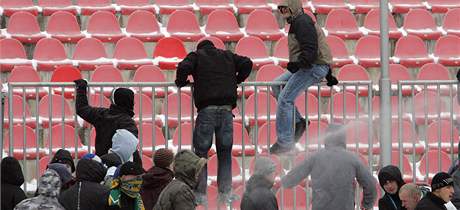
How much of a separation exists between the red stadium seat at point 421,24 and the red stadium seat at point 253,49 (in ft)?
6.54

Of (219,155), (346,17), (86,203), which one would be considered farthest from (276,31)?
(86,203)

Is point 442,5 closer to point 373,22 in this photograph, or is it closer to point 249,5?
point 373,22

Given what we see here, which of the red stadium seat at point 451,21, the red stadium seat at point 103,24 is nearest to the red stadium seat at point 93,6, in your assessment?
the red stadium seat at point 103,24

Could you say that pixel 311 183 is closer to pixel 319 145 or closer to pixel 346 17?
pixel 319 145

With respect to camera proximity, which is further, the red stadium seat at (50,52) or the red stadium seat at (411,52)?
the red stadium seat at (411,52)

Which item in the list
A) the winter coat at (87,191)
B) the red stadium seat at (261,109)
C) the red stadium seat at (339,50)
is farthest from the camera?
the red stadium seat at (339,50)

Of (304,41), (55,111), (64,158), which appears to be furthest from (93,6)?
(64,158)

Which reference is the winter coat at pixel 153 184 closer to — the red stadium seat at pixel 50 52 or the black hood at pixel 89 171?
the black hood at pixel 89 171

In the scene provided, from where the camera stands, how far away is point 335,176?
15.1 m

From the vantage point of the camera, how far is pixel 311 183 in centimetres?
1582

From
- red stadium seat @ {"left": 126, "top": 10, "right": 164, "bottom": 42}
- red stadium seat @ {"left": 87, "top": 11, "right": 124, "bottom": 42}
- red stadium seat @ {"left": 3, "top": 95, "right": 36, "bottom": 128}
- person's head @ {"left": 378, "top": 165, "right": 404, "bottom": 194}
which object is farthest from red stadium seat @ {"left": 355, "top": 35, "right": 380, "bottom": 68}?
person's head @ {"left": 378, "top": 165, "right": 404, "bottom": 194}

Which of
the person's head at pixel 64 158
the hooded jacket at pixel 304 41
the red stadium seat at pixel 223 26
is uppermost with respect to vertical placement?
the red stadium seat at pixel 223 26

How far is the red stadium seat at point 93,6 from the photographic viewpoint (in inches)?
847

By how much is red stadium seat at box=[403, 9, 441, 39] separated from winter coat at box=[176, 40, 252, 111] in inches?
232
